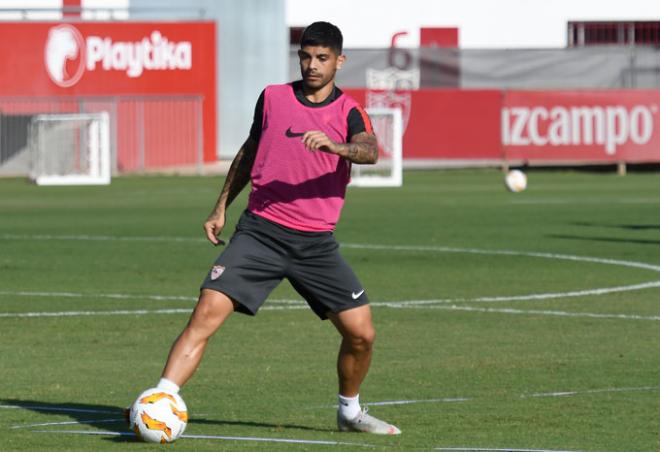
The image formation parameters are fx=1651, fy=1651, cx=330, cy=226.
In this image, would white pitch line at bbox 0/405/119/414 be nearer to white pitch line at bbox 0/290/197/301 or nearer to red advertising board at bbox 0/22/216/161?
white pitch line at bbox 0/290/197/301

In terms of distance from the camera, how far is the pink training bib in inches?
328

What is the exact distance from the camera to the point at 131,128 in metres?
42.1

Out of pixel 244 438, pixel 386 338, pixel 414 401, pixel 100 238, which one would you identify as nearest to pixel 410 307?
pixel 386 338

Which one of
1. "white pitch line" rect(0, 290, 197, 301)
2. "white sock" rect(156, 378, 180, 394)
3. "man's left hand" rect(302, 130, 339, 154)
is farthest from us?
"white pitch line" rect(0, 290, 197, 301)

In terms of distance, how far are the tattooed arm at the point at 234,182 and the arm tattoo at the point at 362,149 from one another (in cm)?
63

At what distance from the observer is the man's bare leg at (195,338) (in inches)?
323

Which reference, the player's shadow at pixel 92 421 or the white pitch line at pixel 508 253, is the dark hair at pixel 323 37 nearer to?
the player's shadow at pixel 92 421

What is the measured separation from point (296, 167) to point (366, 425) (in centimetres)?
138

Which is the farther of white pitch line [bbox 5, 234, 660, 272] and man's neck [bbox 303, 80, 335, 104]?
white pitch line [bbox 5, 234, 660, 272]

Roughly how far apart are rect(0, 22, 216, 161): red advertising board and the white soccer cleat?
1348 inches

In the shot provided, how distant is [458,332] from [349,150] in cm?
512

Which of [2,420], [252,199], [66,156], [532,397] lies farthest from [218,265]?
[66,156]

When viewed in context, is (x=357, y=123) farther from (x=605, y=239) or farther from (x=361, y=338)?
(x=605, y=239)

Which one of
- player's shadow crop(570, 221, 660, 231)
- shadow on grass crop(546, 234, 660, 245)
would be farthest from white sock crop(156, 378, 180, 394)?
player's shadow crop(570, 221, 660, 231)
